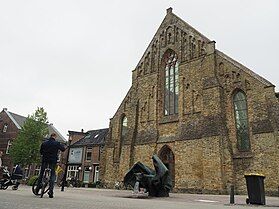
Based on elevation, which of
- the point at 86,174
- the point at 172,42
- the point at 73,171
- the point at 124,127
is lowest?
the point at 86,174

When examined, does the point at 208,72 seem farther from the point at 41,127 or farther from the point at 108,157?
the point at 41,127

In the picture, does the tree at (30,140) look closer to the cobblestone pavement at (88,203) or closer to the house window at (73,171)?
the house window at (73,171)

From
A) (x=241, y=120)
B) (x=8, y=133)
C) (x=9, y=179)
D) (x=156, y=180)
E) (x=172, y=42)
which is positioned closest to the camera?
(x=156, y=180)

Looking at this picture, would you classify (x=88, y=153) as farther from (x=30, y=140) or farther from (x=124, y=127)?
(x=124, y=127)

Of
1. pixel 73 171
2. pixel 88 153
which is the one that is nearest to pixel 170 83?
pixel 88 153

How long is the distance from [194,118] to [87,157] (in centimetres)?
2224

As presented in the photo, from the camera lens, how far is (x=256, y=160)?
17453 mm

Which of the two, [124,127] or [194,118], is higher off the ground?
[124,127]

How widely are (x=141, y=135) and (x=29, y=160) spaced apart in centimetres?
1479

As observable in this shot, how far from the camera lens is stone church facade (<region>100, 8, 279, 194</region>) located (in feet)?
58.3

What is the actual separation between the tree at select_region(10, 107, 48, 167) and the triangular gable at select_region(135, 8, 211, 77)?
47.2ft

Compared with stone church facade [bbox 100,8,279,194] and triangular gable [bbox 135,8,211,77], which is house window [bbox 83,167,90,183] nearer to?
stone church facade [bbox 100,8,279,194]

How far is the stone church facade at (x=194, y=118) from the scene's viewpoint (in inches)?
700

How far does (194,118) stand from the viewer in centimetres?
2102
